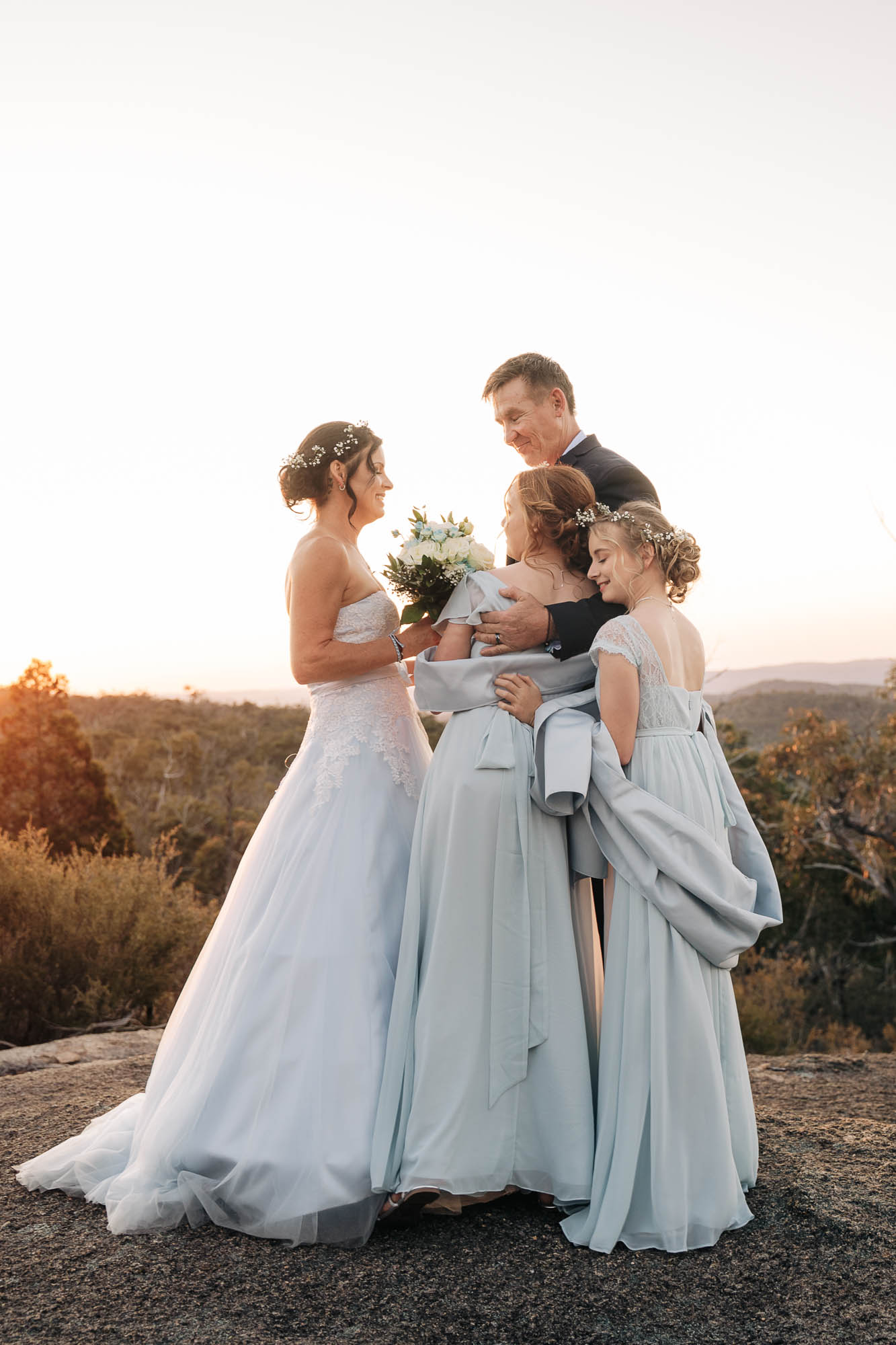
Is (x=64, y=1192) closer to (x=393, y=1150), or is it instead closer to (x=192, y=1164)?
(x=192, y=1164)

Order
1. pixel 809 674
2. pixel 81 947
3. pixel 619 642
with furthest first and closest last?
pixel 809 674 < pixel 81 947 < pixel 619 642

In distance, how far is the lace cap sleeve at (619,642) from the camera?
3.60 meters

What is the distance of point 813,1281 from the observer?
3.20m

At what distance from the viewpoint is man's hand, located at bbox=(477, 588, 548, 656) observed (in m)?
3.77

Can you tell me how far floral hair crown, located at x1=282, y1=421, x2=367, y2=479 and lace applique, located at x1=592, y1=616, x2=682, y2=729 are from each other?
138 centimetres

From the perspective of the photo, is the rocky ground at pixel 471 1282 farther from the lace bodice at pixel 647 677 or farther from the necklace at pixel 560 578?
the necklace at pixel 560 578

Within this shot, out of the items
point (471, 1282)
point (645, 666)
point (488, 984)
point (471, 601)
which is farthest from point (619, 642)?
point (471, 1282)

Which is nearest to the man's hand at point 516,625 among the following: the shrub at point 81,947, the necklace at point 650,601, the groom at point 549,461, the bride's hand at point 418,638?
the groom at point 549,461

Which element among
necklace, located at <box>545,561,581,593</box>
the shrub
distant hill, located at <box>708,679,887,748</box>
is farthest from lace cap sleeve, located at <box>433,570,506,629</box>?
distant hill, located at <box>708,679,887,748</box>

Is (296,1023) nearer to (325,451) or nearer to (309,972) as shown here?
(309,972)

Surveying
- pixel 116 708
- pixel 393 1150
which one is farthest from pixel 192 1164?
pixel 116 708

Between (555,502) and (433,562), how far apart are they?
511 millimetres

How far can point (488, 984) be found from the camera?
3.61m

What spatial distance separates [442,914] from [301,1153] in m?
0.92
